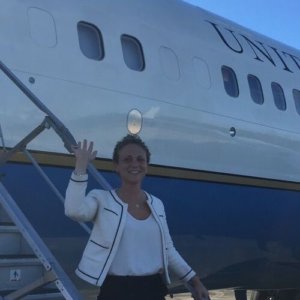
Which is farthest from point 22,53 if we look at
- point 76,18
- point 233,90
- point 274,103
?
point 274,103

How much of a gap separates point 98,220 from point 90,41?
9.35 feet

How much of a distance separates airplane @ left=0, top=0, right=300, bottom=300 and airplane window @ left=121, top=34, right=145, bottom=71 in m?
0.01

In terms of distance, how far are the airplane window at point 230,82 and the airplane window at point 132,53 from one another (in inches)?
53.2

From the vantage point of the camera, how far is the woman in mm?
3152

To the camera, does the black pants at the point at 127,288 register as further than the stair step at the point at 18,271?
No

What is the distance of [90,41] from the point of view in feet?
19.0

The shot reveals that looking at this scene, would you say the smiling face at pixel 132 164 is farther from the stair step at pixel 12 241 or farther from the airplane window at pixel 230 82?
the airplane window at pixel 230 82

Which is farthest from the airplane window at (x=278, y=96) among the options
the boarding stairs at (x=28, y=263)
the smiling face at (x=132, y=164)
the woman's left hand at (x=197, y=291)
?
the smiling face at (x=132, y=164)

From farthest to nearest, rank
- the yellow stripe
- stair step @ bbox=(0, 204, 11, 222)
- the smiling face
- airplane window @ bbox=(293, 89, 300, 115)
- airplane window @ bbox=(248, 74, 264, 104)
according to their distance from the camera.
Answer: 1. airplane window @ bbox=(293, 89, 300, 115)
2. airplane window @ bbox=(248, 74, 264, 104)
3. the yellow stripe
4. stair step @ bbox=(0, 204, 11, 222)
5. the smiling face

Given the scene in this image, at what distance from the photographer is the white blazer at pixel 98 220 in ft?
10.3

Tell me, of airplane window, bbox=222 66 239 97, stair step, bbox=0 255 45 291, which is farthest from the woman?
airplane window, bbox=222 66 239 97

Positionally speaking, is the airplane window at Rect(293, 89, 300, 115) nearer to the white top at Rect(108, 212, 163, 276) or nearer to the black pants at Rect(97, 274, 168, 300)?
the white top at Rect(108, 212, 163, 276)

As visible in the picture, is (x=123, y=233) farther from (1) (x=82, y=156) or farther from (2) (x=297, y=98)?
(2) (x=297, y=98)

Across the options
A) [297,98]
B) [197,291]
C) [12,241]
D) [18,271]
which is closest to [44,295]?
[18,271]
